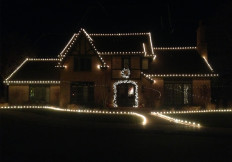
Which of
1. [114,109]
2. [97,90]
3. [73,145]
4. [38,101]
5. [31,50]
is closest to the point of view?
[73,145]

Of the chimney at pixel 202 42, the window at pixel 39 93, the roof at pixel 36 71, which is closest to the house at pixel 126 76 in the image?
the chimney at pixel 202 42

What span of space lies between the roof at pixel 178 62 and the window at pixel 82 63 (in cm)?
508

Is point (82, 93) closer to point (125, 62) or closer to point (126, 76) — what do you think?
point (126, 76)

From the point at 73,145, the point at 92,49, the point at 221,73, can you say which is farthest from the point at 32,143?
the point at 221,73

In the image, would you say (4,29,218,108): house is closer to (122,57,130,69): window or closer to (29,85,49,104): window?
(122,57,130,69): window

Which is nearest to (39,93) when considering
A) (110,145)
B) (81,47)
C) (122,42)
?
(81,47)

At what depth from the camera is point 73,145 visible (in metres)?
10.3

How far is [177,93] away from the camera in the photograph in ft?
91.8

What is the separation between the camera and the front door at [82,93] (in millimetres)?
28312

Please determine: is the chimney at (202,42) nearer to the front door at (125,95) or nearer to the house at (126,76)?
the house at (126,76)

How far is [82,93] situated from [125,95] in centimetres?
372

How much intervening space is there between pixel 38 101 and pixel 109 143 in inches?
813

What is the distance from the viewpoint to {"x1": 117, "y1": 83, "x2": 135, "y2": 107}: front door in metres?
28.5

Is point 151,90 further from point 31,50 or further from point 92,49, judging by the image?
point 31,50
